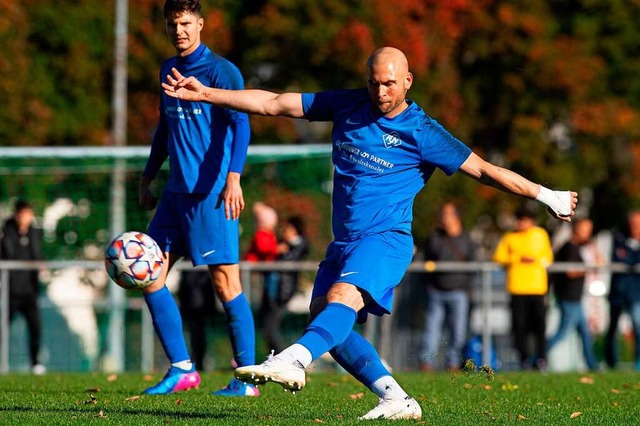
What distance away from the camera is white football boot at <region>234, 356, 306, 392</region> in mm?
7535

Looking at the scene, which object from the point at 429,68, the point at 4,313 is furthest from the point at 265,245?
the point at 429,68

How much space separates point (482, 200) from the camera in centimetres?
3044

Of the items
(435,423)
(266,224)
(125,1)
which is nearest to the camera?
(435,423)

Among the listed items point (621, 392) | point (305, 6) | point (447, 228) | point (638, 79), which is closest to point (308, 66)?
point (305, 6)

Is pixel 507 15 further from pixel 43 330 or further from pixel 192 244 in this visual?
pixel 192 244

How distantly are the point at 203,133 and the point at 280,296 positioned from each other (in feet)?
22.8

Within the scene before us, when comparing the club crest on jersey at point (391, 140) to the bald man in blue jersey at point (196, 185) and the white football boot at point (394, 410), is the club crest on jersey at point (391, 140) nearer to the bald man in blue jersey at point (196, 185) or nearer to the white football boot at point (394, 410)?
the white football boot at point (394, 410)

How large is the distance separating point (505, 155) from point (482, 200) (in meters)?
1.32

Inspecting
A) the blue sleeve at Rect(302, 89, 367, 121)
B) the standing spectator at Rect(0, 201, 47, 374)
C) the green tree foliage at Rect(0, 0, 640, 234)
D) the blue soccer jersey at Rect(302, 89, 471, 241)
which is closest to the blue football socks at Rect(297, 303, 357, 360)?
the blue soccer jersey at Rect(302, 89, 471, 241)

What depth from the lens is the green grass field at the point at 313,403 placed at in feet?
28.0

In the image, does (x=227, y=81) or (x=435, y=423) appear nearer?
(x=435, y=423)

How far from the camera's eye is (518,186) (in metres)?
8.42

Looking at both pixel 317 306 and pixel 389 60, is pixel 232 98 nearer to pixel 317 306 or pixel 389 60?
pixel 389 60

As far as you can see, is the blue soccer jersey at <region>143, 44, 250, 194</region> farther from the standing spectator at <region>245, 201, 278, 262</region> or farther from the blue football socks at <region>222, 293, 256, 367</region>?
the standing spectator at <region>245, 201, 278, 262</region>
